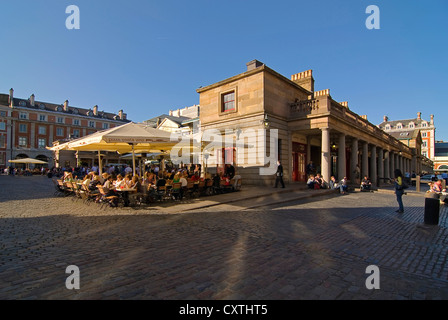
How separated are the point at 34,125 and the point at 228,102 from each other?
65.4m

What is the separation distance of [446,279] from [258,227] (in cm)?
363

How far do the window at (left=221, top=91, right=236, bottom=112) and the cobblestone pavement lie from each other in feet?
39.3

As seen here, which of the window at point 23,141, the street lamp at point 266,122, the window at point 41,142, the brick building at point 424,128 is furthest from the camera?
the brick building at point 424,128

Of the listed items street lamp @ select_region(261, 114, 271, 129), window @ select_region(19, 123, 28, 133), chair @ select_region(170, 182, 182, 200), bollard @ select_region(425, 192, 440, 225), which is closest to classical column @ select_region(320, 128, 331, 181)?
street lamp @ select_region(261, 114, 271, 129)

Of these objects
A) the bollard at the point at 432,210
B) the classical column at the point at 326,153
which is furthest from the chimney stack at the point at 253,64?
the bollard at the point at 432,210

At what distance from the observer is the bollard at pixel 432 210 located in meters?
6.80

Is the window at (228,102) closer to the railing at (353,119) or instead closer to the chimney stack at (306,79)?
the railing at (353,119)

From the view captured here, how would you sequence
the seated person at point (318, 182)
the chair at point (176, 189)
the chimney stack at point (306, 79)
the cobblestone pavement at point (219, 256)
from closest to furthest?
1. the cobblestone pavement at point (219, 256)
2. the chair at point (176, 189)
3. the seated person at point (318, 182)
4. the chimney stack at point (306, 79)

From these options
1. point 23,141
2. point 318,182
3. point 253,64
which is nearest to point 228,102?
point 253,64

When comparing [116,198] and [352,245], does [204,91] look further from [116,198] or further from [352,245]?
[352,245]

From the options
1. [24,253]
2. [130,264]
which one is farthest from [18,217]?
[130,264]

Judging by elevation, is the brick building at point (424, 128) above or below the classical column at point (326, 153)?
above

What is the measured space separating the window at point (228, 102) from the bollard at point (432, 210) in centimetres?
1291

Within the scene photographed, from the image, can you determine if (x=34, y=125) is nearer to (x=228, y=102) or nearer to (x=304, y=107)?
(x=228, y=102)
